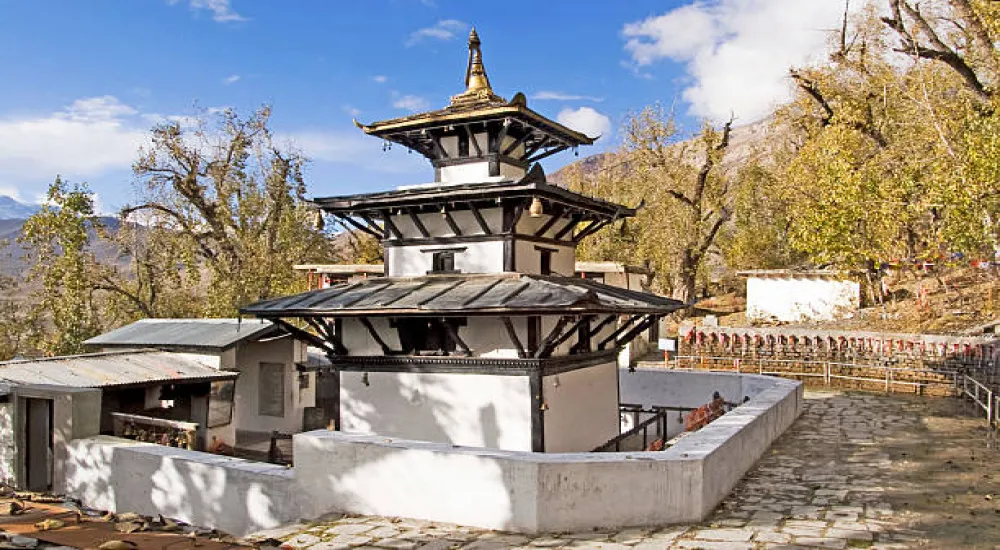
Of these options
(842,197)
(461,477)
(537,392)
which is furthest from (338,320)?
(842,197)

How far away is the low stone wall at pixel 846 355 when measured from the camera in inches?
755

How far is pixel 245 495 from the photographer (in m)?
9.43

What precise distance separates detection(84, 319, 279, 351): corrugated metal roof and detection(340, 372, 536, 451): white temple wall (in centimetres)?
431

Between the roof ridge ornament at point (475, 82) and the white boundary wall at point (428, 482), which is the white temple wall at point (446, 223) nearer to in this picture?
the roof ridge ornament at point (475, 82)

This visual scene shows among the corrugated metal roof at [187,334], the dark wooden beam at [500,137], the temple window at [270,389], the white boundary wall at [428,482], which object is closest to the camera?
the white boundary wall at [428,482]

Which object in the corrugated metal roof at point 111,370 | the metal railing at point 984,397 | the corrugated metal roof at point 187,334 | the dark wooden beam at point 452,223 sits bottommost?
the metal railing at point 984,397

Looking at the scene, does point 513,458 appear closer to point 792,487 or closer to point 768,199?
point 792,487

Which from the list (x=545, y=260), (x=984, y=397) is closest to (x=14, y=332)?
Answer: (x=545, y=260)

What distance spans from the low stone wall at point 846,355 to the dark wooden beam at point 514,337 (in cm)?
1258

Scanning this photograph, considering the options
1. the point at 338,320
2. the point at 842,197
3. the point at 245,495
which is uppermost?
the point at 842,197

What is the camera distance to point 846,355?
21672 mm

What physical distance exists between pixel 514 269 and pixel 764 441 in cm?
533

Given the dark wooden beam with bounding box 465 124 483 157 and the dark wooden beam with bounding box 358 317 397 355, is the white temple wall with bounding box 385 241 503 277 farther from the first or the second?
the dark wooden beam with bounding box 465 124 483 157

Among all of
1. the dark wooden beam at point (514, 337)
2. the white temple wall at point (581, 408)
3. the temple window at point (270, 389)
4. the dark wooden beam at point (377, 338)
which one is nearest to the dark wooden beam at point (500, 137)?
the dark wooden beam at point (514, 337)
